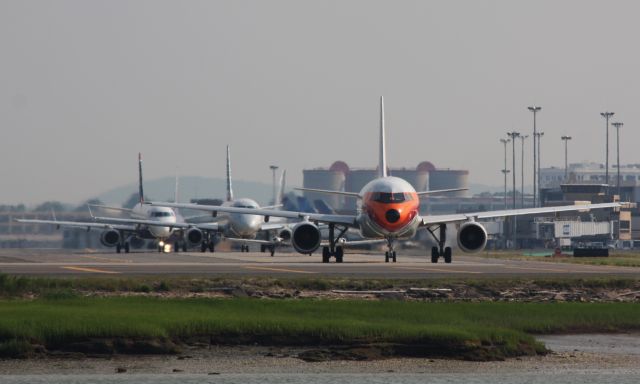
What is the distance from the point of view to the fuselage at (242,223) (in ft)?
358

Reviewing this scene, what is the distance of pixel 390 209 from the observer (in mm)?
Result: 69625

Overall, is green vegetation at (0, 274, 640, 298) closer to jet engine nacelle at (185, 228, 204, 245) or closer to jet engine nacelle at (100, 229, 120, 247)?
jet engine nacelle at (185, 228, 204, 245)

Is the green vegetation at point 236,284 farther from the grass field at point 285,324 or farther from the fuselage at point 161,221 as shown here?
the fuselage at point 161,221

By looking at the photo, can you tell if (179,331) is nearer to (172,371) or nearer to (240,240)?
(172,371)

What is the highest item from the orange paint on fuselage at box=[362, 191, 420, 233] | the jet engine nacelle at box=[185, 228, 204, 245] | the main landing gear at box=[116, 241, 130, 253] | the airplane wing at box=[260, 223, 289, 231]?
the orange paint on fuselage at box=[362, 191, 420, 233]

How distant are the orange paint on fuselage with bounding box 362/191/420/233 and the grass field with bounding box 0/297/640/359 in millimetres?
30907

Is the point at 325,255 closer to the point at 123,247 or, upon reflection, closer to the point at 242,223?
the point at 242,223

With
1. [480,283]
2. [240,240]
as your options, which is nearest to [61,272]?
[480,283]

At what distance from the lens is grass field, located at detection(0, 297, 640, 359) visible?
31.5 m

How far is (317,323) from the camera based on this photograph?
33.3m

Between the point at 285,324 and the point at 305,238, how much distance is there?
3851 cm

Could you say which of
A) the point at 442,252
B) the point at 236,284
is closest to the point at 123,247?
the point at 442,252

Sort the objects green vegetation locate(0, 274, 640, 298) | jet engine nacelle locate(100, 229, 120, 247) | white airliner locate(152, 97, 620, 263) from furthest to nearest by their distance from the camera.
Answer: jet engine nacelle locate(100, 229, 120, 247)
white airliner locate(152, 97, 620, 263)
green vegetation locate(0, 274, 640, 298)

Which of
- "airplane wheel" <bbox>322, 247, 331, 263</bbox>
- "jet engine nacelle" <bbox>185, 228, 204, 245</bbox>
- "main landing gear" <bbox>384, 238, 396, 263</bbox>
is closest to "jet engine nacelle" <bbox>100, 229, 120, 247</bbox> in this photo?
"jet engine nacelle" <bbox>185, 228, 204, 245</bbox>
